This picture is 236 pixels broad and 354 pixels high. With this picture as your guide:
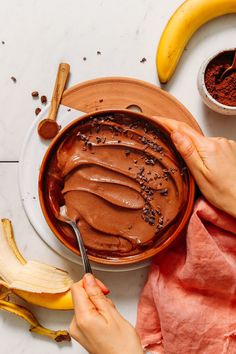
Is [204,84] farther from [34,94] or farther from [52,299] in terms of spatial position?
[52,299]

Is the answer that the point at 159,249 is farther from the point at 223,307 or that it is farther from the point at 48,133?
the point at 48,133

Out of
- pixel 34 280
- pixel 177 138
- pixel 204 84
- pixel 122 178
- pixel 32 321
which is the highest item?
pixel 204 84

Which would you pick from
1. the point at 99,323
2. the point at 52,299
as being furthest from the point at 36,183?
the point at 99,323

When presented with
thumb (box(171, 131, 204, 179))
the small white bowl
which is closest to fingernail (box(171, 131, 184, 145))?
thumb (box(171, 131, 204, 179))

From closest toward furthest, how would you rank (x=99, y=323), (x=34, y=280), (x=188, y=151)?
(x=99, y=323) → (x=188, y=151) → (x=34, y=280)

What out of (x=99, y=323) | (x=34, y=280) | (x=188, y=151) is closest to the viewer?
(x=99, y=323)

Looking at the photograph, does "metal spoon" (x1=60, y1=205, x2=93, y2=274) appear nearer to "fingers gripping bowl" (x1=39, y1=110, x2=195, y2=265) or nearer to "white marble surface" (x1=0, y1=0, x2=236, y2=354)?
"fingers gripping bowl" (x1=39, y1=110, x2=195, y2=265)

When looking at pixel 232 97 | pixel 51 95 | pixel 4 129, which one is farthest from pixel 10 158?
pixel 232 97
